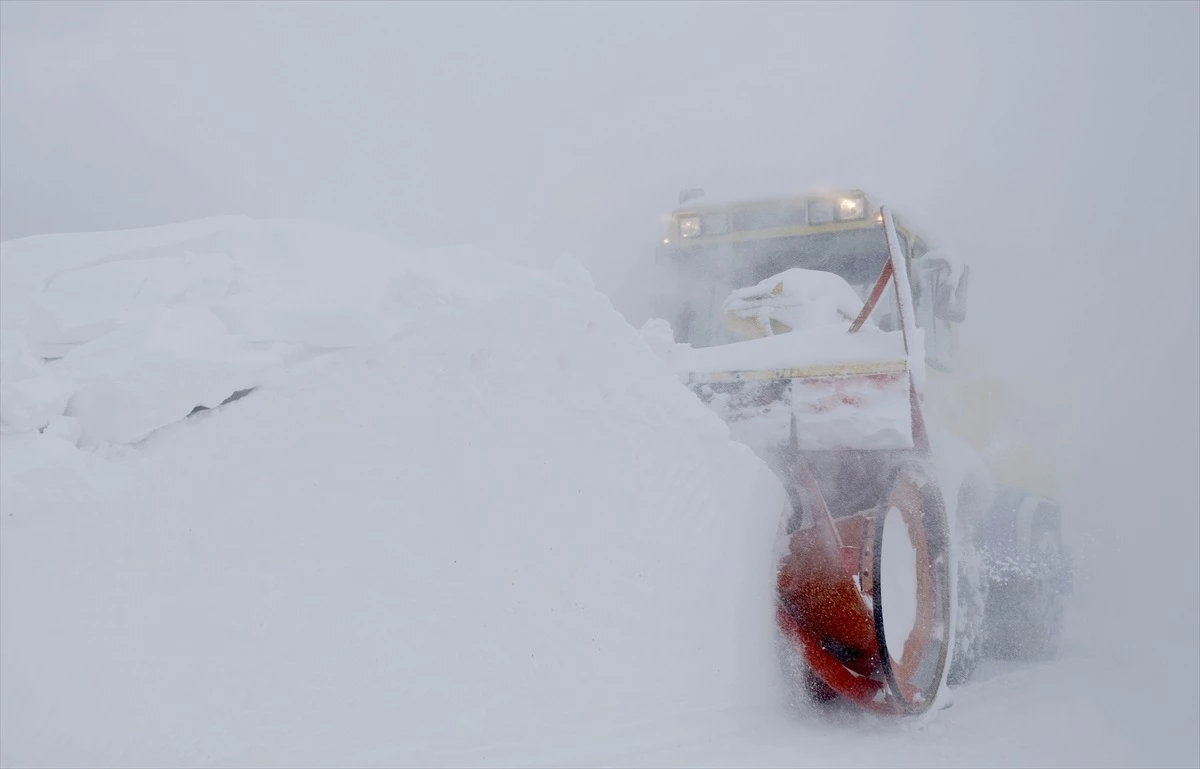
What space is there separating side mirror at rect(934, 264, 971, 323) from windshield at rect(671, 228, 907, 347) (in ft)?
1.15

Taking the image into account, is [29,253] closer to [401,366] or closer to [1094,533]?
[401,366]

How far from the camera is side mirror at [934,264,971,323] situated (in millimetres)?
5934

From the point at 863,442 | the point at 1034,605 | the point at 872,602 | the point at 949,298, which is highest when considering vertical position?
the point at 949,298

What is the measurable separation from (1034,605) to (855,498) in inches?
109

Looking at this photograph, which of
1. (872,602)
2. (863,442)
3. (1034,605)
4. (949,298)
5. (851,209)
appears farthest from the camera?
(1034,605)

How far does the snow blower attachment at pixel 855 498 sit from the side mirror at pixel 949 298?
41.6 inches

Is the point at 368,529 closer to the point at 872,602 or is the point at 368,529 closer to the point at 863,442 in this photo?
the point at 872,602

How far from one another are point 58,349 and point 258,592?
109cm

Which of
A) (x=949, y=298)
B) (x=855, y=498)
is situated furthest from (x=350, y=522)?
(x=949, y=298)

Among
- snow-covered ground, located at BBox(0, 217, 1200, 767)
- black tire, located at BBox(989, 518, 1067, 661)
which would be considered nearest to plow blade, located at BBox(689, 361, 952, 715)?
snow-covered ground, located at BBox(0, 217, 1200, 767)

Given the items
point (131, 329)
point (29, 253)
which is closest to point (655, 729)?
point (131, 329)

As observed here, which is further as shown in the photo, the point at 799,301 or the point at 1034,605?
the point at 1034,605

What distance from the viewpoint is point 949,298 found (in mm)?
5938

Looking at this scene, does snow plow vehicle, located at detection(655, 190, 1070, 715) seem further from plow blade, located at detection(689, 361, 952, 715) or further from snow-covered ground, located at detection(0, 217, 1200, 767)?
snow-covered ground, located at detection(0, 217, 1200, 767)
